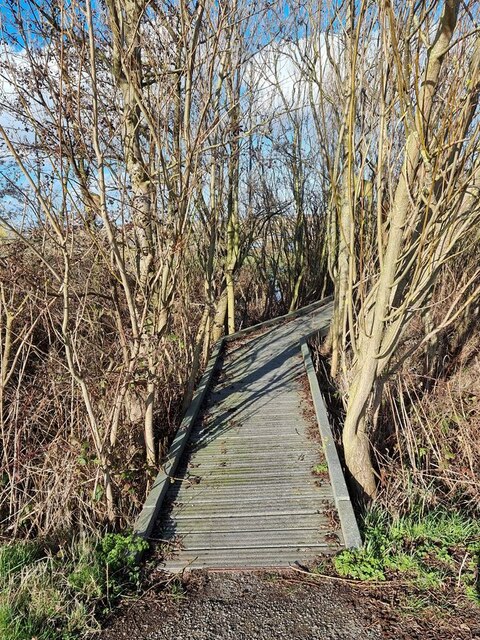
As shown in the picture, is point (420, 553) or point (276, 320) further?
point (276, 320)

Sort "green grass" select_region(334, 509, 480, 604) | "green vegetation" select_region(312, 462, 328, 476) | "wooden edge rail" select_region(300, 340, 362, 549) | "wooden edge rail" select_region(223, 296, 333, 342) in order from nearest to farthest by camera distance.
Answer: "green grass" select_region(334, 509, 480, 604) < "wooden edge rail" select_region(300, 340, 362, 549) < "green vegetation" select_region(312, 462, 328, 476) < "wooden edge rail" select_region(223, 296, 333, 342)

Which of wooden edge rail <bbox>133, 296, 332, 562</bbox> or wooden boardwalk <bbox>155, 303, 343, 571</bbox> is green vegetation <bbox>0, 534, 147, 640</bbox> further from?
wooden boardwalk <bbox>155, 303, 343, 571</bbox>

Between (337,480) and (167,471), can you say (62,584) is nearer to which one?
(167,471)

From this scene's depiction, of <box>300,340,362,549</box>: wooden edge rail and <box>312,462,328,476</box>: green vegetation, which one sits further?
<box>312,462,328,476</box>: green vegetation

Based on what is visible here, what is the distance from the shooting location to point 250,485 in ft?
14.8

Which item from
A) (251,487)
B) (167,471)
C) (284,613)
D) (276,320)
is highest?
(276,320)

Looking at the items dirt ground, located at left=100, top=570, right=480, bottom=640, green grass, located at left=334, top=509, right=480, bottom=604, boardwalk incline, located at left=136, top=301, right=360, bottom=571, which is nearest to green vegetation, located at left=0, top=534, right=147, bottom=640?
dirt ground, located at left=100, top=570, right=480, bottom=640

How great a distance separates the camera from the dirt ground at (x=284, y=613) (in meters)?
2.84

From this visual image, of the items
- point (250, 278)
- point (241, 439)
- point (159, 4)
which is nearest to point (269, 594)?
point (241, 439)

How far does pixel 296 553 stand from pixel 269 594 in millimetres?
466

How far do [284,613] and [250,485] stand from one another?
1.53 meters

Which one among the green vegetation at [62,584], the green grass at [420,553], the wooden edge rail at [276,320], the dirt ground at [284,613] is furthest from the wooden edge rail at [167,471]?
the wooden edge rail at [276,320]

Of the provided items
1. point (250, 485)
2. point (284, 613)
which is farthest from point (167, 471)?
point (284, 613)

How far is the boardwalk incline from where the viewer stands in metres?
3.71
